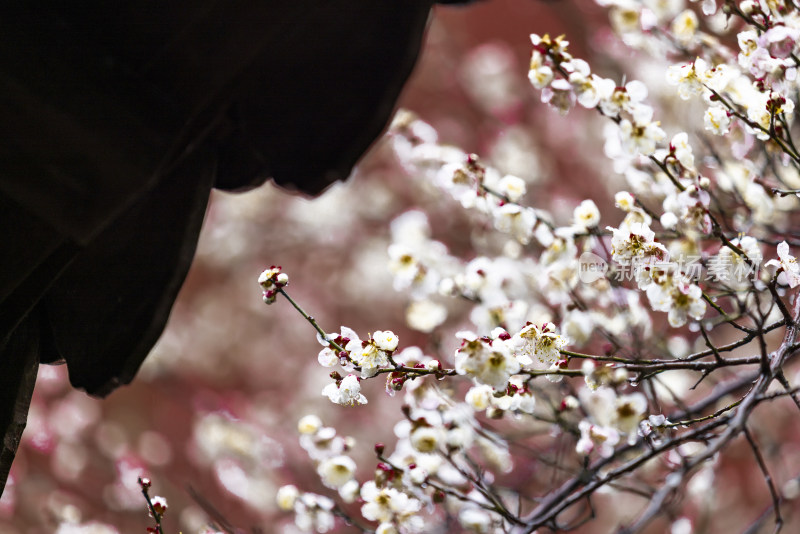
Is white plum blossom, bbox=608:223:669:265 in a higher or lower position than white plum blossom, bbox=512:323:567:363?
higher

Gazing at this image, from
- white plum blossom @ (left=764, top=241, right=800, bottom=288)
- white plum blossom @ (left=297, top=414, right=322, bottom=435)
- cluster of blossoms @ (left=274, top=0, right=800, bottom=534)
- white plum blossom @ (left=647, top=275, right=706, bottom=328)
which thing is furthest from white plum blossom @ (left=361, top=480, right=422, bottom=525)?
white plum blossom @ (left=764, top=241, right=800, bottom=288)

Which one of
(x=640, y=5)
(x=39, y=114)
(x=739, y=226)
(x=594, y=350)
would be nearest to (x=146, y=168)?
(x=39, y=114)

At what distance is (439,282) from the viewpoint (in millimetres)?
986

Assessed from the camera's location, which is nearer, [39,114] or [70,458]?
[39,114]

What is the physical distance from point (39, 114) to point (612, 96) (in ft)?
Result: 2.02

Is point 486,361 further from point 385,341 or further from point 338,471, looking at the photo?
point 338,471

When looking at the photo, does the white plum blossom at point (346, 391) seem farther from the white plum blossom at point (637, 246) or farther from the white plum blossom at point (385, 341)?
the white plum blossom at point (637, 246)

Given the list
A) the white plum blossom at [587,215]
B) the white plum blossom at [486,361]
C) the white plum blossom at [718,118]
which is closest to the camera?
the white plum blossom at [486,361]

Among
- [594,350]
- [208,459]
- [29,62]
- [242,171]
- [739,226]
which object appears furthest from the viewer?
[208,459]

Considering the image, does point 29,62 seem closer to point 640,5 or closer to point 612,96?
point 612,96

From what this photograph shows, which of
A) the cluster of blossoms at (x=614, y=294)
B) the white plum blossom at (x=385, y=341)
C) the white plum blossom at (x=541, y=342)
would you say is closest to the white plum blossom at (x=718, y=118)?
the cluster of blossoms at (x=614, y=294)

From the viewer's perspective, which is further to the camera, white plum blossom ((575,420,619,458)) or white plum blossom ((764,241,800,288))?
white plum blossom ((575,420,619,458))

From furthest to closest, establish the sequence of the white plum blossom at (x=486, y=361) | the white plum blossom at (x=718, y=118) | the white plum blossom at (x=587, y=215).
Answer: the white plum blossom at (x=587, y=215), the white plum blossom at (x=718, y=118), the white plum blossom at (x=486, y=361)

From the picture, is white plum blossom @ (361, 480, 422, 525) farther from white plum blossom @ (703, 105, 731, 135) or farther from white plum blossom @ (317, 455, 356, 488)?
white plum blossom @ (703, 105, 731, 135)
